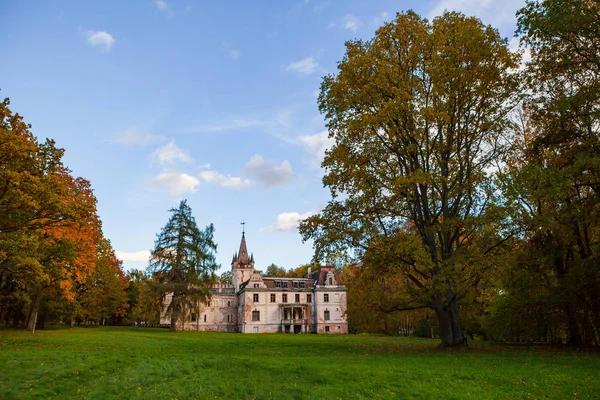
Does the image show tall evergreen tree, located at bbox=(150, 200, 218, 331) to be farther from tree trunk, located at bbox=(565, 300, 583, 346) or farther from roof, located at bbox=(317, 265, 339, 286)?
tree trunk, located at bbox=(565, 300, 583, 346)

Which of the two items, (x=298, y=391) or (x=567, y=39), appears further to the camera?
(x=567, y=39)

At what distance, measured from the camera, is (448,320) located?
2014 cm

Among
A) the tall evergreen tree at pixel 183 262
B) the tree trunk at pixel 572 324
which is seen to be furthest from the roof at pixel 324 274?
the tree trunk at pixel 572 324

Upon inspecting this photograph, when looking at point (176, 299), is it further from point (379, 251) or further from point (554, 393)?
point (554, 393)

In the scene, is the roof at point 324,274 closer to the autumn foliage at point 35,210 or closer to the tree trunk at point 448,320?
the autumn foliage at point 35,210

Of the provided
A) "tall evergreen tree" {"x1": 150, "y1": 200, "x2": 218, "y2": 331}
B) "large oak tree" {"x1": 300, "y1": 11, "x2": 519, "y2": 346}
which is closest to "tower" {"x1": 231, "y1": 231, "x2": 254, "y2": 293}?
"tall evergreen tree" {"x1": 150, "y1": 200, "x2": 218, "y2": 331}

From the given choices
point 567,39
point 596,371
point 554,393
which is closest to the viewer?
point 554,393

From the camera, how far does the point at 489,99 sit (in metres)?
20.6

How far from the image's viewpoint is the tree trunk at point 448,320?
1995 cm

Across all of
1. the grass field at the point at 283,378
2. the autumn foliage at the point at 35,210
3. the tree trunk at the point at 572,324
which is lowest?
the grass field at the point at 283,378

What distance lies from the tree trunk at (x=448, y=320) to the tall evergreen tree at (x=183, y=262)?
29957 millimetres

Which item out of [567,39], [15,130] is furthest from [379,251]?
[15,130]

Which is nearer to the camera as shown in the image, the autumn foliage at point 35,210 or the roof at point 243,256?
the autumn foliage at point 35,210

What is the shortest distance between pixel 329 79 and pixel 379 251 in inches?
372
